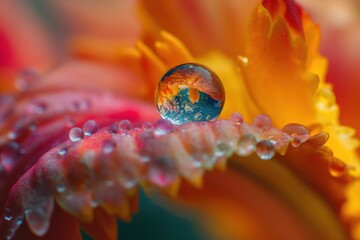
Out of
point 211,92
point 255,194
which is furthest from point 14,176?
point 255,194

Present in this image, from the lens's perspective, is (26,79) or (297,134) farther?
(26,79)

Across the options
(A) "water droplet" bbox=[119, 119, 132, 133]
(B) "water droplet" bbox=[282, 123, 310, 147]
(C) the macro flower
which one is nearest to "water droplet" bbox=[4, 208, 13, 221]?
(C) the macro flower

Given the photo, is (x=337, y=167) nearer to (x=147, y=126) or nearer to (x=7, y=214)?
(x=147, y=126)

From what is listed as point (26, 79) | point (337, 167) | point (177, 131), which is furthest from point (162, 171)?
point (26, 79)

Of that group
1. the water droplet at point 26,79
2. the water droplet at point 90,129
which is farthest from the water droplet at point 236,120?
the water droplet at point 26,79

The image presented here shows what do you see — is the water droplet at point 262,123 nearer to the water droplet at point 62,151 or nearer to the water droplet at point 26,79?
the water droplet at point 62,151

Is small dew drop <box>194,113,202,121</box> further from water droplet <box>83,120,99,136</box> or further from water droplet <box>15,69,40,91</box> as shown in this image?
water droplet <box>15,69,40,91</box>

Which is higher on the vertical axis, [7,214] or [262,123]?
[262,123]
